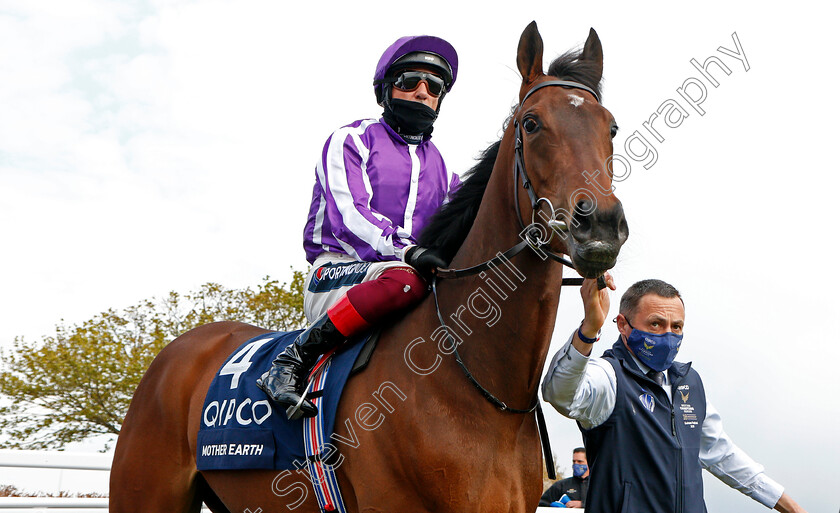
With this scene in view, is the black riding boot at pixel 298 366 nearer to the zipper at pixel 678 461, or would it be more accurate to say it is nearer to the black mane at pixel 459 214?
the black mane at pixel 459 214

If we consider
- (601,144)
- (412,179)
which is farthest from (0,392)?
(601,144)

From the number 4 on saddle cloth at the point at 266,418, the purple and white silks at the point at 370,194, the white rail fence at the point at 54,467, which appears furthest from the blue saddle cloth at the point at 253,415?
the white rail fence at the point at 54,467

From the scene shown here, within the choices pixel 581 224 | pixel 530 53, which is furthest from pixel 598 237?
pixel 530 53

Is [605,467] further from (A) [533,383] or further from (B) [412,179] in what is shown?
(B) [412,179]

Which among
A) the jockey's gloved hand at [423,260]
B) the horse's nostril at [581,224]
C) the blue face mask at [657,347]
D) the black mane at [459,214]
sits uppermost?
the black mane at [459,214]

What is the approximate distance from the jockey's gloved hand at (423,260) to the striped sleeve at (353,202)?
0.15m

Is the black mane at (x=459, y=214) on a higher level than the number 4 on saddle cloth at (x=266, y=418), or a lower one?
higher

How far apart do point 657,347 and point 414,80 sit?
1.85 metres

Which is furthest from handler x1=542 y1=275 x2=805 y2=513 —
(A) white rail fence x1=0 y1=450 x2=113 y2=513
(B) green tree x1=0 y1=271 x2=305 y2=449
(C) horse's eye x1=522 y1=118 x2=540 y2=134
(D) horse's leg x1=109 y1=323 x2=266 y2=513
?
(B) green tree x1=0 y1=271 x2=305 y2=449

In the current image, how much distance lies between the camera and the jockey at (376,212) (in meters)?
3.10

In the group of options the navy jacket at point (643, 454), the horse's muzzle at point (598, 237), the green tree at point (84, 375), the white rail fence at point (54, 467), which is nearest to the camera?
the horse's muzzle at point (598, 237)

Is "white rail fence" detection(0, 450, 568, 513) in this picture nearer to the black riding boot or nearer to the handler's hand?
the black riding boot

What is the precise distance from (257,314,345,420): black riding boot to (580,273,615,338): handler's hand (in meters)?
1.07

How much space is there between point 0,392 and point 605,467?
20.1 m
